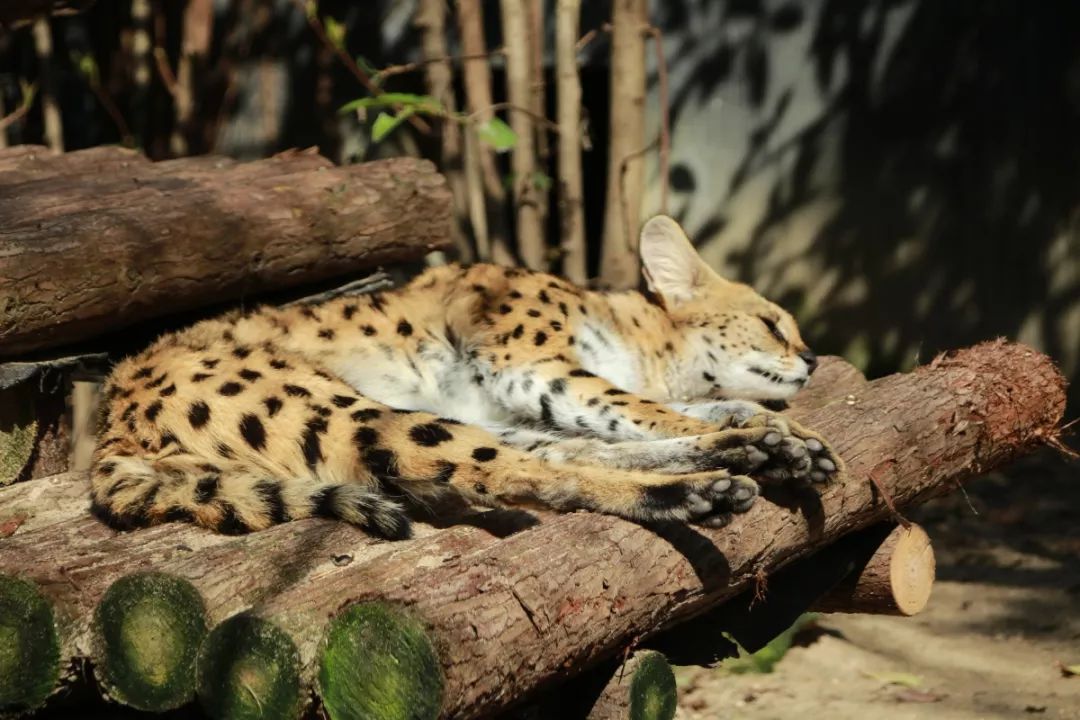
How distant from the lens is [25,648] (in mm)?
2779

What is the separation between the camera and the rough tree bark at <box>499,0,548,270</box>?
6012mm

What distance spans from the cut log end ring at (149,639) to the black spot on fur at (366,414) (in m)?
1.02

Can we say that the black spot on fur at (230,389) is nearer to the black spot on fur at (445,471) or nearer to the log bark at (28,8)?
the black spot on fur at (445,471)

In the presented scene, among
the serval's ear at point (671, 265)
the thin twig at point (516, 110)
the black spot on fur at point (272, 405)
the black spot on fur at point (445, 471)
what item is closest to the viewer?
the black spot on fur at point (445, 471)

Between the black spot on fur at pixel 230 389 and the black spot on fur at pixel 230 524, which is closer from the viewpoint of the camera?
the black spot on fur at pixel 230 524

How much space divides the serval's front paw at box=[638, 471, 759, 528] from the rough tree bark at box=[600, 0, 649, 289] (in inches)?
107

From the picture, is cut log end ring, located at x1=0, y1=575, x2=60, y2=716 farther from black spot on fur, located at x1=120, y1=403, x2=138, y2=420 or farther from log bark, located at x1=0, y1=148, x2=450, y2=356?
log bark, located at x1=0, y1=148, x2=450, y2=356

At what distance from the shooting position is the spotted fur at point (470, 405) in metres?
3.45

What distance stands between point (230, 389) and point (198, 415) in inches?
4.9

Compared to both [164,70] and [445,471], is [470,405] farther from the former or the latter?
[164,70]

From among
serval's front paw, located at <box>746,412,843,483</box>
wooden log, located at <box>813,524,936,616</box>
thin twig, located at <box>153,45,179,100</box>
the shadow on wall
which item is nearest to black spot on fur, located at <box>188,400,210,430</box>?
serval's front paw, located at <box>746,412,843,483</box>

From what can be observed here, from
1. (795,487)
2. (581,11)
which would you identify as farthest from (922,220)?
(795,487)

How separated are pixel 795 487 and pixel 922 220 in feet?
13.4

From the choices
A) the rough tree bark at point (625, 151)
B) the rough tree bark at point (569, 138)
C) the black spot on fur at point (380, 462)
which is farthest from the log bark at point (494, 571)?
the rough tree bark at point (569, 138)
